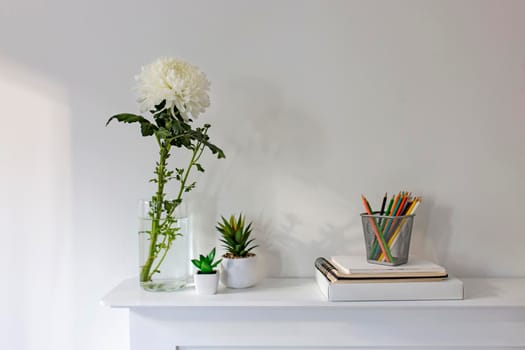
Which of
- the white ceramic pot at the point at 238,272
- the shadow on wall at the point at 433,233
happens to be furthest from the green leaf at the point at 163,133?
the shadow on wall at the point at 433,233

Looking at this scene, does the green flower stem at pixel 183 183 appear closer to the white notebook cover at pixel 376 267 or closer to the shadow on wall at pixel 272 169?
the shadow on wall at pixel 272 169

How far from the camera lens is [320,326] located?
0.89 meters

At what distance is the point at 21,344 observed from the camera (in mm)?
1075

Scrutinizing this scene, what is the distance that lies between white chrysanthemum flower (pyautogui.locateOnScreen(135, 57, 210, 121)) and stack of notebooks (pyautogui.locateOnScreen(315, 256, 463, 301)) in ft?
1.37

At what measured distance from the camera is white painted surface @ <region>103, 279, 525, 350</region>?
2.89 ft

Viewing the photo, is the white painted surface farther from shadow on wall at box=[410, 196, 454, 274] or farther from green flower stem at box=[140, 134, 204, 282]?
shadow on wall at box=[410, 196, 454, 274]

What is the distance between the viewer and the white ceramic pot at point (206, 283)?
90 cm

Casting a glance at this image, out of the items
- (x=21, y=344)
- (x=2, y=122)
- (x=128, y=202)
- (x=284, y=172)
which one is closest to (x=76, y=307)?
(x=21, y=344)

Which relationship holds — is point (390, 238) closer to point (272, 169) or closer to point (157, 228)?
point (272, 169)

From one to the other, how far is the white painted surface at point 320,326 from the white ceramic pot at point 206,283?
18 millimetres

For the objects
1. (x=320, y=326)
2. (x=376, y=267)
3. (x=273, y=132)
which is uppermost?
(x=273, y=132)

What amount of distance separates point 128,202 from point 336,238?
0.47 metres

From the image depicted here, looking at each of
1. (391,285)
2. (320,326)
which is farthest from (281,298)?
(391,285)

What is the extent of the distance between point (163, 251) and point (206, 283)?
139 mm
